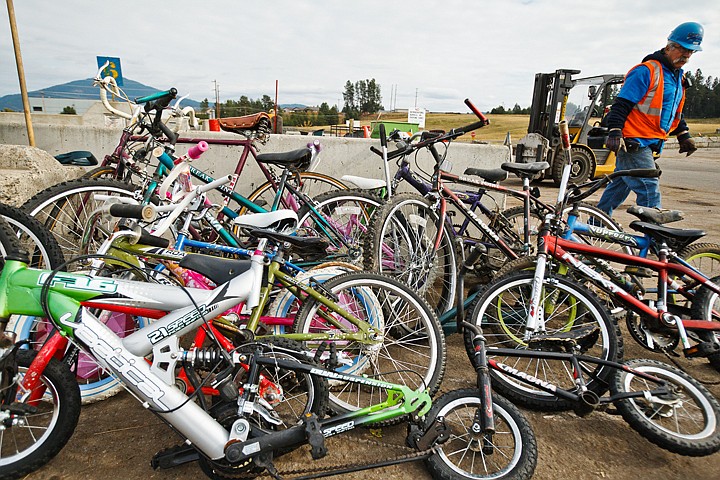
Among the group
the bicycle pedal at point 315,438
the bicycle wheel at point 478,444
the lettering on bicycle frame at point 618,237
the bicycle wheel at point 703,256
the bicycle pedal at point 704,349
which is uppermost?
the lettering on bicycle frame at point 618,237

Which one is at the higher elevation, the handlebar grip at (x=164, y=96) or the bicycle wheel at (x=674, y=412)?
the handlebar grip at (x=164, y=96)

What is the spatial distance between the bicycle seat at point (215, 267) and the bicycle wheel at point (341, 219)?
1.21 meters

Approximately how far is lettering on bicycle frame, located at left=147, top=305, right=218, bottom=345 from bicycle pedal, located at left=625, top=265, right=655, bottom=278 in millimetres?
2642

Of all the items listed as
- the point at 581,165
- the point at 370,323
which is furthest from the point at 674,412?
the point at 581,165

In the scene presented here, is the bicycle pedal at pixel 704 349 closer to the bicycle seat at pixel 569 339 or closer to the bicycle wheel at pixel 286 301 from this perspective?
the bicycle seat at pixel 569 339

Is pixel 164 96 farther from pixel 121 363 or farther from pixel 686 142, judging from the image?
pixel 686 142

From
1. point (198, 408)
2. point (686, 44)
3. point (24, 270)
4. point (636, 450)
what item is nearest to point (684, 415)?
point (636, 450)

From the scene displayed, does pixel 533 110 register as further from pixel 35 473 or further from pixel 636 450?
pixel 35 473

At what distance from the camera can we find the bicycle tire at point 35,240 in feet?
8.20

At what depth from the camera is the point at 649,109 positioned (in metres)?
3.73

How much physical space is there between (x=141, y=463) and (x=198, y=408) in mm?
613

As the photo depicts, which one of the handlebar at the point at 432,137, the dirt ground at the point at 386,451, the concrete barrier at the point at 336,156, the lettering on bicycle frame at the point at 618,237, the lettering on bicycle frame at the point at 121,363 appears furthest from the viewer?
the concrete barrier at the point at 336,156

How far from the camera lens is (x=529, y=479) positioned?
73.4 inches

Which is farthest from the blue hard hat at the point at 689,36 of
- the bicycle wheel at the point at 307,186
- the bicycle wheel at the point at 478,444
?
the bicycle wheel at the point at 478,444
